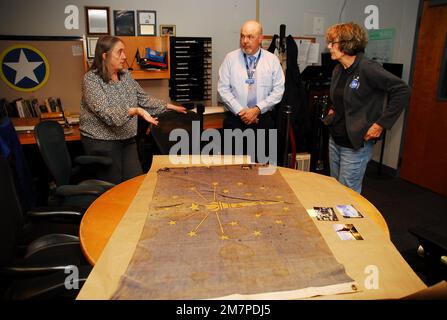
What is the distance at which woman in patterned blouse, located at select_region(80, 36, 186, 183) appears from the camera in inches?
95.2

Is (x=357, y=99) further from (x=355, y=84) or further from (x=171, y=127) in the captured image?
(x=171, y=127)

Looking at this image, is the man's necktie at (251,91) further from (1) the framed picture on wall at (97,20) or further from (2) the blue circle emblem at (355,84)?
(1) the framed picture on wall at (97,20)

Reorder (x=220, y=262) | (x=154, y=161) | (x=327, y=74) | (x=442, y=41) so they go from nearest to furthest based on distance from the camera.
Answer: (x=220, y=262) < (x=154, y=161) < (x=442, y=41) < (x=327, y=74)

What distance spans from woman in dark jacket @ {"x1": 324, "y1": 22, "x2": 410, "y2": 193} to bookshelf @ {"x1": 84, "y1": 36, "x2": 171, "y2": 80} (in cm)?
174

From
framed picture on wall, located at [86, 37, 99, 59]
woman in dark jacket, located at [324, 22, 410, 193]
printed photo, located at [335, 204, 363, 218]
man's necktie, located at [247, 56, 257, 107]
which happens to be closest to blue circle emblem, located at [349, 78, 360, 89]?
woman in dark jacket, located at [324, 22, 410, 193]

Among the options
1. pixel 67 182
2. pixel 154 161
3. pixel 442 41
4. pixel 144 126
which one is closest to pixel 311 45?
pixel 442 41

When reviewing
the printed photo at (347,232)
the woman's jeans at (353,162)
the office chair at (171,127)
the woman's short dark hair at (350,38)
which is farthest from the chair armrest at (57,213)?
the woman's short dark hair at (350,38)

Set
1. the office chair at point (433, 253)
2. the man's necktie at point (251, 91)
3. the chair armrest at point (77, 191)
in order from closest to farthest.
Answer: the office chair at point (433, 253) < the chair armrest at point (77, 191) < the man's necktie at point (251, 91)

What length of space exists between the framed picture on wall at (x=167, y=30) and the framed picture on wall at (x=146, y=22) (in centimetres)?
7

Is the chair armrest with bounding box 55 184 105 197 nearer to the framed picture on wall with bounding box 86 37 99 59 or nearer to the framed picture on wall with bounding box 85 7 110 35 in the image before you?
the framed picture on wall with bounding box 86 37 99 59

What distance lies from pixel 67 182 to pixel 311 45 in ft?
10.1

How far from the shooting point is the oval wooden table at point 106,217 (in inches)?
51.0

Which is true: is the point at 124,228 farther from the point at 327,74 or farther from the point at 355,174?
the point at 327,74
